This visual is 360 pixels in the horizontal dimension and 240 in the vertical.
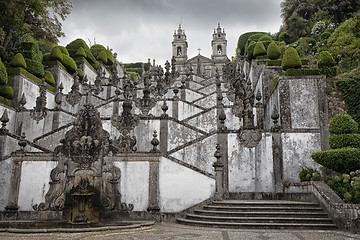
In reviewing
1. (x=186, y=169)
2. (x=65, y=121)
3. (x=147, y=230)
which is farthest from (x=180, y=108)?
(x=147, y=230)

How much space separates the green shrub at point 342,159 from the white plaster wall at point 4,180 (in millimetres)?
11672

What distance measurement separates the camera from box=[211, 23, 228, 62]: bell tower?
67562mm

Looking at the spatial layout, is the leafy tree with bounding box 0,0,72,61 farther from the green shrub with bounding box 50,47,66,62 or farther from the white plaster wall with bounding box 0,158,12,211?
the white plaster wall with bounding box 0,158,12,211

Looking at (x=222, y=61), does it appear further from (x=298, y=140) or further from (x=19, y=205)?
(x=19, y=205)

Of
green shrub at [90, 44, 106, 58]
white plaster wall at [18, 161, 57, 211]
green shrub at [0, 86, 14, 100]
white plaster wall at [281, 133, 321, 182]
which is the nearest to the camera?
white plaster wall at [18, 161, 57, 211]

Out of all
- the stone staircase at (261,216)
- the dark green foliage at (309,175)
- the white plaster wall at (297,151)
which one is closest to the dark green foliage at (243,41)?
the white plaster wall at (297,151)

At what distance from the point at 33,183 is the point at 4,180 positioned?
50.8 inches

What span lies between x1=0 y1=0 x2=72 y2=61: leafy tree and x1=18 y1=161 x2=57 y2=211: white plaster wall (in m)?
17.9

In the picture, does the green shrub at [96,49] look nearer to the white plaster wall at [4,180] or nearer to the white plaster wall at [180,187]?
the white plaster wall at [4,180]

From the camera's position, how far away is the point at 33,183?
11.4 metres

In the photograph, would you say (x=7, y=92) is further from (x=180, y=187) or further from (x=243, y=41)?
(x=243, y=41)

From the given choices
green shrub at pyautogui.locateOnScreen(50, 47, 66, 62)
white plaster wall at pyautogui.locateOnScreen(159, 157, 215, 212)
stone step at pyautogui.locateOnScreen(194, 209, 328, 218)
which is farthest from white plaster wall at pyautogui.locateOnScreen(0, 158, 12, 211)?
green shrub at pyautogui.locateOnScreen(50, 47, 66, 62)

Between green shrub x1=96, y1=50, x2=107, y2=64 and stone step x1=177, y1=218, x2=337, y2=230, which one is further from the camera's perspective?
green shrub x1=96, y1=50, x2=107, y2=64

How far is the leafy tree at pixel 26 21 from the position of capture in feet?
82.9
